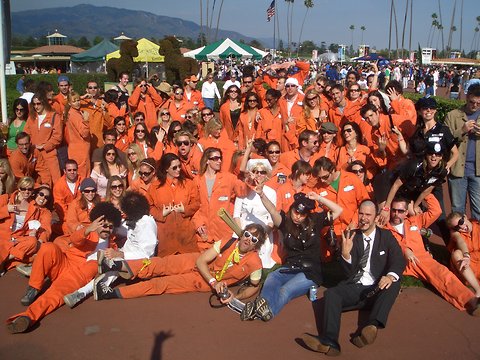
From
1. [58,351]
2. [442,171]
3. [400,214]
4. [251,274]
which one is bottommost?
[58,351]

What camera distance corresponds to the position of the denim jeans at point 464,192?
6.54 meters

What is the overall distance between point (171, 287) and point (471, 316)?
318 cm

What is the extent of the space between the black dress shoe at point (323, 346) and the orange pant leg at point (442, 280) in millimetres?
1693

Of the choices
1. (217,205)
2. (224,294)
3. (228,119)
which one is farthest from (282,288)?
(228,119)

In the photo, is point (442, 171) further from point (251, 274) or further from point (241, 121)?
point (241, 121)

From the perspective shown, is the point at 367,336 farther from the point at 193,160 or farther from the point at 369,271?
the point at 193,160

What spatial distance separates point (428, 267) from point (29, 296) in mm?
4400

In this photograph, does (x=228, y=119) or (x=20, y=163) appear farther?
(x=228, y=119)

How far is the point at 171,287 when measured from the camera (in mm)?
5547

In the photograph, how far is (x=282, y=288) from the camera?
17.4ft

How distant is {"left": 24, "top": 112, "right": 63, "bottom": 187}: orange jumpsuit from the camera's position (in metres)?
8.26

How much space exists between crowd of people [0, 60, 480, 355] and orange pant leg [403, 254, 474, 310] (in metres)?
0.02

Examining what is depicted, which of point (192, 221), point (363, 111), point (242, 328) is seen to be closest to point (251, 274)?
point (242, 328)

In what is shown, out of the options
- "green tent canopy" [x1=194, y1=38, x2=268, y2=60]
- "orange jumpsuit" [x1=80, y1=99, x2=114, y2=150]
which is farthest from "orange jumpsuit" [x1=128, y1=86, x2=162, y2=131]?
"green tent canopy" [x1=194, y1=38, x2=268, y2=60]
